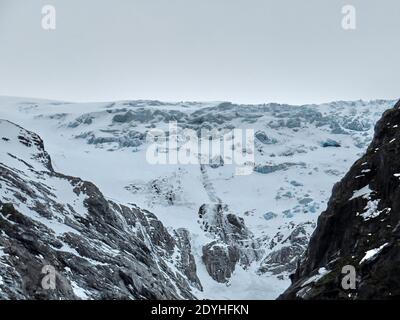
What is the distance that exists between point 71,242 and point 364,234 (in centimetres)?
4039

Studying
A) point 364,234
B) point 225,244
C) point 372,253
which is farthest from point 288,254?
point 372,253

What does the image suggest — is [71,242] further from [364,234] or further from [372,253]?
[372,253]

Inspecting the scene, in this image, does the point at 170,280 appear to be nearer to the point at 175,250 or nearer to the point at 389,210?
the point at 175,250

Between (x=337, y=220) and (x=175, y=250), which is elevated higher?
(x=337, y=220)

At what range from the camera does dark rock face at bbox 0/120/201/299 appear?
251 feet

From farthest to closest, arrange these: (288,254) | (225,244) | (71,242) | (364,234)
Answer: (225,244) → (288,254) → (71,242) → (364,234)

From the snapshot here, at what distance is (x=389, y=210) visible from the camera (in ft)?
228

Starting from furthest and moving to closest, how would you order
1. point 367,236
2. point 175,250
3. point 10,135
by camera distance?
point 175,250, point 10,135, point 367,236

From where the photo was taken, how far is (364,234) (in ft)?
230

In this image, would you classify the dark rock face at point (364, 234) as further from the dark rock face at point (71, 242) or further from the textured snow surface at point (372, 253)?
the dark rock face at point (71, 242)

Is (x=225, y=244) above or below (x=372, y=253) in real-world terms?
below

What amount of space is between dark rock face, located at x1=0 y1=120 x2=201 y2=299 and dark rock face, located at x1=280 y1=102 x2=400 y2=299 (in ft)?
75.4
